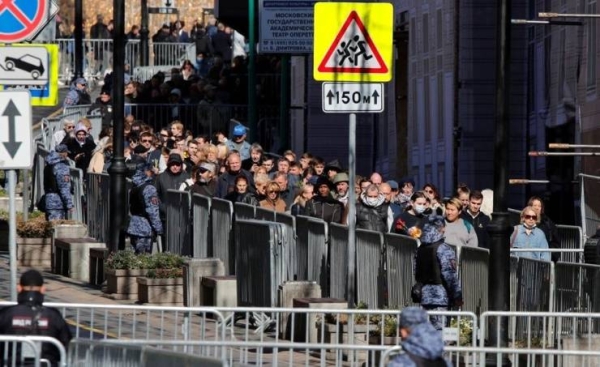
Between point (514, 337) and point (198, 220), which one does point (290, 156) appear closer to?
point (198, 220)

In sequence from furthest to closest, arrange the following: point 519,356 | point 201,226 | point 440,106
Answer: point 440,106, point 201,226, point 519,356

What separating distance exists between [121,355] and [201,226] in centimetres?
1203

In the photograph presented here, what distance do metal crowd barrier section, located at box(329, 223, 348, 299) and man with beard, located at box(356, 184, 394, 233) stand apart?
97cm

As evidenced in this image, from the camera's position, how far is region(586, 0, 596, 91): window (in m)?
29.7

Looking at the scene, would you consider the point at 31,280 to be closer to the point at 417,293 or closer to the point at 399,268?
Result: the point at 417,293

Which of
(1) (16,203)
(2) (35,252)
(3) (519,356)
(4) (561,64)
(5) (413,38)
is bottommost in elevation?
(3) (519,356)

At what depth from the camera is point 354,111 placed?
16.9m

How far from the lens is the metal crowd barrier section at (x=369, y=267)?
20.7 metres

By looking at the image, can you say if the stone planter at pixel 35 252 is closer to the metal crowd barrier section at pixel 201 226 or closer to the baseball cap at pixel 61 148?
the baseball cap at pixel 61 148

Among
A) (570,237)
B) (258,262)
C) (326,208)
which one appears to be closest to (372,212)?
(326,208)

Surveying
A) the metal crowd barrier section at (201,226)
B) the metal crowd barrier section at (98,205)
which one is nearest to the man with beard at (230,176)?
the metal crowd barrier section at (201,226)

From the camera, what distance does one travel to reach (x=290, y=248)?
73.7 ft

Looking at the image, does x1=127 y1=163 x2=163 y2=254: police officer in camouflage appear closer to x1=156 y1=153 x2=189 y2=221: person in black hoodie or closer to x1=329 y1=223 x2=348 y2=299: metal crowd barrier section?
x1=156 y1=153 x2=189 y2=221: person in black hoodie

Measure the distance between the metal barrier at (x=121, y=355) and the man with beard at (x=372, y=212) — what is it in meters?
9.21
